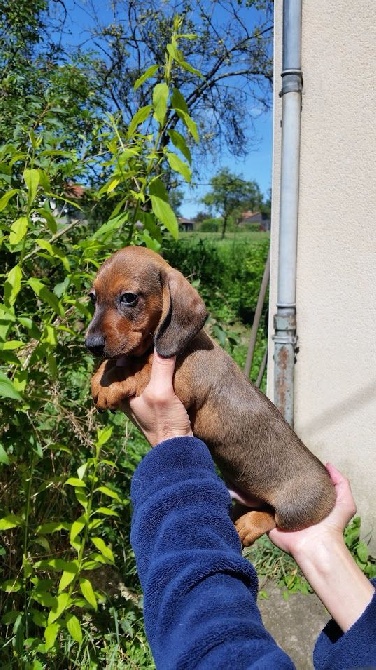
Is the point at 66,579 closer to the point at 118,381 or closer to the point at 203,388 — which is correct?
the point at 118,381

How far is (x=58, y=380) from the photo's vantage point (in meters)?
2.48

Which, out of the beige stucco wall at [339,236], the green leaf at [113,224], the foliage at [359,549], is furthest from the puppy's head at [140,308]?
the foliage at [359,549]

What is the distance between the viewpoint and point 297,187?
13.5ft

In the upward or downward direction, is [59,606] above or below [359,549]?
above

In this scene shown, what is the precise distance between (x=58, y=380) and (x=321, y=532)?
141cm

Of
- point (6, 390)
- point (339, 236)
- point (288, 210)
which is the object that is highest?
point (288, 210)

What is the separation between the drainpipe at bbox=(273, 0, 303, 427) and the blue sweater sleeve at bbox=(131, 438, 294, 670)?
2788 millimetres

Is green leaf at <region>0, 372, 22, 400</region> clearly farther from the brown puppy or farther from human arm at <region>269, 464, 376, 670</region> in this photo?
human arm at <region>269, 464, 376, 670</region>

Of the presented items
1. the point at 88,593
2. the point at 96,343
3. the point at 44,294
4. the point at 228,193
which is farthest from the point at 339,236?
the point at 228,193

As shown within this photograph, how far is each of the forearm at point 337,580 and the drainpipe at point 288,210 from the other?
2.11m

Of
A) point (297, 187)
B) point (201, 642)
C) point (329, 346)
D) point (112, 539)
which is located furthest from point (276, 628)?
point (297, 187)

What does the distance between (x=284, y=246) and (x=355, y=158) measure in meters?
0.83

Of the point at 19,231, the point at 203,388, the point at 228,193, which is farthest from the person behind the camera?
the point at 228,193

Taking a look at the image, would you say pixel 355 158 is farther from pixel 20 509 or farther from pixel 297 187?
pixel 20 509
